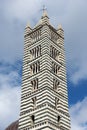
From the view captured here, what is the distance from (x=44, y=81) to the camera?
3247cm

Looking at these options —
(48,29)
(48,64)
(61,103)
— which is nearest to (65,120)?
(61,103)

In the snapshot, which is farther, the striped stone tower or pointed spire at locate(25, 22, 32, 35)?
pointed spire at locate(25, 22, 32, 35)

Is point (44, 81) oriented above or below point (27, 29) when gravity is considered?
below

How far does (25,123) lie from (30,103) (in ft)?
7.38

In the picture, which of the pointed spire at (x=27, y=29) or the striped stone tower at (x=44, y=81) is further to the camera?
the pointed spire at (x=27, y=29)

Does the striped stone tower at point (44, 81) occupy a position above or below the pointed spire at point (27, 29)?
below

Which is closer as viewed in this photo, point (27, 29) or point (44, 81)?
point (44, 81)

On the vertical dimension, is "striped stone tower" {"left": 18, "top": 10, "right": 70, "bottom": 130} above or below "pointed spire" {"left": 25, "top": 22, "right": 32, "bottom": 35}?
below

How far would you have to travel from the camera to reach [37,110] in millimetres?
31000

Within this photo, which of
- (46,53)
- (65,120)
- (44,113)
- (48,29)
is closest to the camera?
(44,113)

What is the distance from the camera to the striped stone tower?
30.7 meters

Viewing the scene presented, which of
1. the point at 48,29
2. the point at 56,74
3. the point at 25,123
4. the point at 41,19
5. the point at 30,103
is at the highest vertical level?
the point at 41,19

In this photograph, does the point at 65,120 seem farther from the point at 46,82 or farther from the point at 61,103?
the point at 46,82

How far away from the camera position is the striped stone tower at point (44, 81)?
30719 mm
